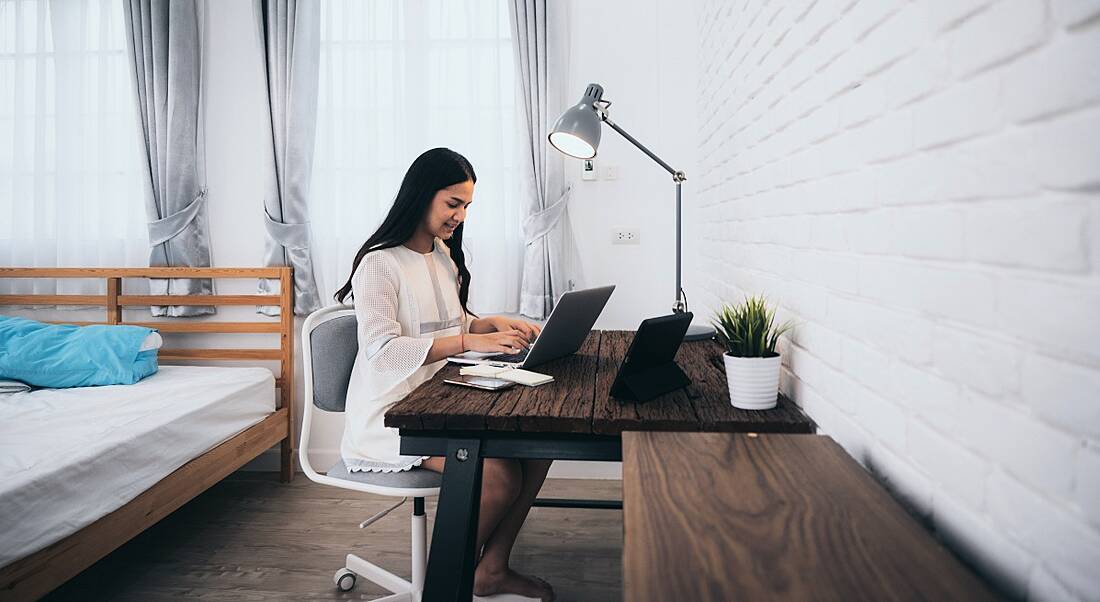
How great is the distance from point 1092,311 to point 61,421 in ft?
8.35

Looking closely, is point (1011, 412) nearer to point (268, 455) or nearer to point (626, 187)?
point (626, 187)

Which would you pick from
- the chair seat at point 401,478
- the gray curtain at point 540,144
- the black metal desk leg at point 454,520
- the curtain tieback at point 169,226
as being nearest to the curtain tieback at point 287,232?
the curtain tieback at point 169,226

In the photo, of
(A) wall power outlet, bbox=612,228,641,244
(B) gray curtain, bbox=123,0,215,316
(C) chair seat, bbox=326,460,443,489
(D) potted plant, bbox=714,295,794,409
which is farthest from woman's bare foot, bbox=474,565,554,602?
(B) gray curtain, bbox=123,0,215,316

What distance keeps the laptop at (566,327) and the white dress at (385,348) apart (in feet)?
0.57

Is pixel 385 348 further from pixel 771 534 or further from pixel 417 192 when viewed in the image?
pixel 771 534

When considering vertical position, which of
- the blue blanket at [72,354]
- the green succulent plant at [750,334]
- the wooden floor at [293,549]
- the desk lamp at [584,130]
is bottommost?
the wooden floor at [293,549]

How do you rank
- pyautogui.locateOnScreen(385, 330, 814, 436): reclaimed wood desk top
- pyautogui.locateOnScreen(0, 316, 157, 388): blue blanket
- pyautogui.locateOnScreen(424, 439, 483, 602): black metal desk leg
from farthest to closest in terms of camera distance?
1. pyautogui.locateOnScreen(0, 316, 157, 388): blue blanket
2. pyautogui.locateOnScreen(424, 439, 483, 602): black metal desk leg
3. pyautogui.locateOnScreen(385, 330, 814, 436): reclaimed wood desk top

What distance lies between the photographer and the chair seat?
5.57ft

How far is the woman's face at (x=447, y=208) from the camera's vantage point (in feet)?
6.51

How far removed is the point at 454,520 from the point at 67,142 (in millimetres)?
3113

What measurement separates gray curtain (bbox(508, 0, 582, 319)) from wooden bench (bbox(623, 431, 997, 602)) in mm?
2031

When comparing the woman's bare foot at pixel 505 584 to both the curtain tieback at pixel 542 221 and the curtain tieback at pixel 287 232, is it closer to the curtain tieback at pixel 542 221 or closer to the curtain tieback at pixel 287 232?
the curtain tieback at pixel 542 221

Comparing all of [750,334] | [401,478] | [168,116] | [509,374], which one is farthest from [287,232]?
[750,334]

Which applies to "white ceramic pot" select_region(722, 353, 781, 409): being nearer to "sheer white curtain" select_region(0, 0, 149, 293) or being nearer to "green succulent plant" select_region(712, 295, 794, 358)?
"green succulent plant" select_region(712, 295, 794, 358)
